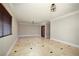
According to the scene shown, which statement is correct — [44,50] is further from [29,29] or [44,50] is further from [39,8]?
[29,29]

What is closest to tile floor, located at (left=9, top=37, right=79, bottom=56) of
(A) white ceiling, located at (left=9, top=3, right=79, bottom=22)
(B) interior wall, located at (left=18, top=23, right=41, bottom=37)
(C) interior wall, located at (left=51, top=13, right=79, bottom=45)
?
(C) interior wall, located at (left=51, top=13, right=79, bottom=45)

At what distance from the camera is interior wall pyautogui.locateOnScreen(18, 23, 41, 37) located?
1280cm

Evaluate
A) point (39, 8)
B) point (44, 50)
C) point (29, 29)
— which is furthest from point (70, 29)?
point (29, 29)

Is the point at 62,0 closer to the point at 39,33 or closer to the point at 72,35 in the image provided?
the point at 72,35

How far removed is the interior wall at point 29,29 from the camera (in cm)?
1280

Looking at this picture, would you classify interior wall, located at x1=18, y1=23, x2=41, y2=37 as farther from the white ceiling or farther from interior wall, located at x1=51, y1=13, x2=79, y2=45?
the white ceiling

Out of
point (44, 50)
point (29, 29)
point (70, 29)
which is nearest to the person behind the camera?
point (44, 50)

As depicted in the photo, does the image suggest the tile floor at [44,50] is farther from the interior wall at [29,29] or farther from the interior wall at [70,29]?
the interior wall at [29,29]

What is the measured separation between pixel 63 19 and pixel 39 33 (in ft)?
24.8

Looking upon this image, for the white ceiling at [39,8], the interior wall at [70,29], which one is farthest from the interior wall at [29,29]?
the white ceiling at [39,8]

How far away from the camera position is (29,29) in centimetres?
1323

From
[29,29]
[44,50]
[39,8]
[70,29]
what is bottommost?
[44,50]

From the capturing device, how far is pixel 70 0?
1.24 m

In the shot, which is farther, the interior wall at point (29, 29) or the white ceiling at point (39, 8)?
the interior wall at point (29, 29)
